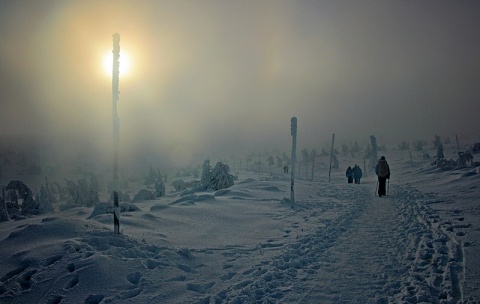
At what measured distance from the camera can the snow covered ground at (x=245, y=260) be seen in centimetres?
571

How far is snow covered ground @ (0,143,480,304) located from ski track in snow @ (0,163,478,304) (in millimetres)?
21

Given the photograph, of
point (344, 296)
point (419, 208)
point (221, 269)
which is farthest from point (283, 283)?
point (419, 208)

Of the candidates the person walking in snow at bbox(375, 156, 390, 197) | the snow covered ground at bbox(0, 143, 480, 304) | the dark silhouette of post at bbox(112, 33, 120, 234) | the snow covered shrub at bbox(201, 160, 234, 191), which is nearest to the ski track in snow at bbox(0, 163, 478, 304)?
the snow covered ground at bbox(0, 143, 480, 304)

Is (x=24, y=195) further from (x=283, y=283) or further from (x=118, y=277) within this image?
(x=283, y=283)

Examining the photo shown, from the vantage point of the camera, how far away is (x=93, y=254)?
6.81 m

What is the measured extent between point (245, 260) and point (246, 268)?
24.5 inches

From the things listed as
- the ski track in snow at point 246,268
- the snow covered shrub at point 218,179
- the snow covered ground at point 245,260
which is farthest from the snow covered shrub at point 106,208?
the snow covered shrub at point 218,179

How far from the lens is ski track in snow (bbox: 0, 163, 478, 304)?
18.6 feet

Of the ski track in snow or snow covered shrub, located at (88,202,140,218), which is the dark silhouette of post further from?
snow covered shrub, located at (88,202,140,218)

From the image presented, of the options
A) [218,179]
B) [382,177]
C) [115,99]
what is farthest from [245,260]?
[218,179]

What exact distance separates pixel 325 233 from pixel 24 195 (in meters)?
24.3

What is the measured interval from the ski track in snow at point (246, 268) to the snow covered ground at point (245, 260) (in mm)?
21

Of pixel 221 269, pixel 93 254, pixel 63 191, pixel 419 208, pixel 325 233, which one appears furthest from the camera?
pixel 63 191

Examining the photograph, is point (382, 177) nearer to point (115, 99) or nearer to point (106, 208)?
point (106, 208)
